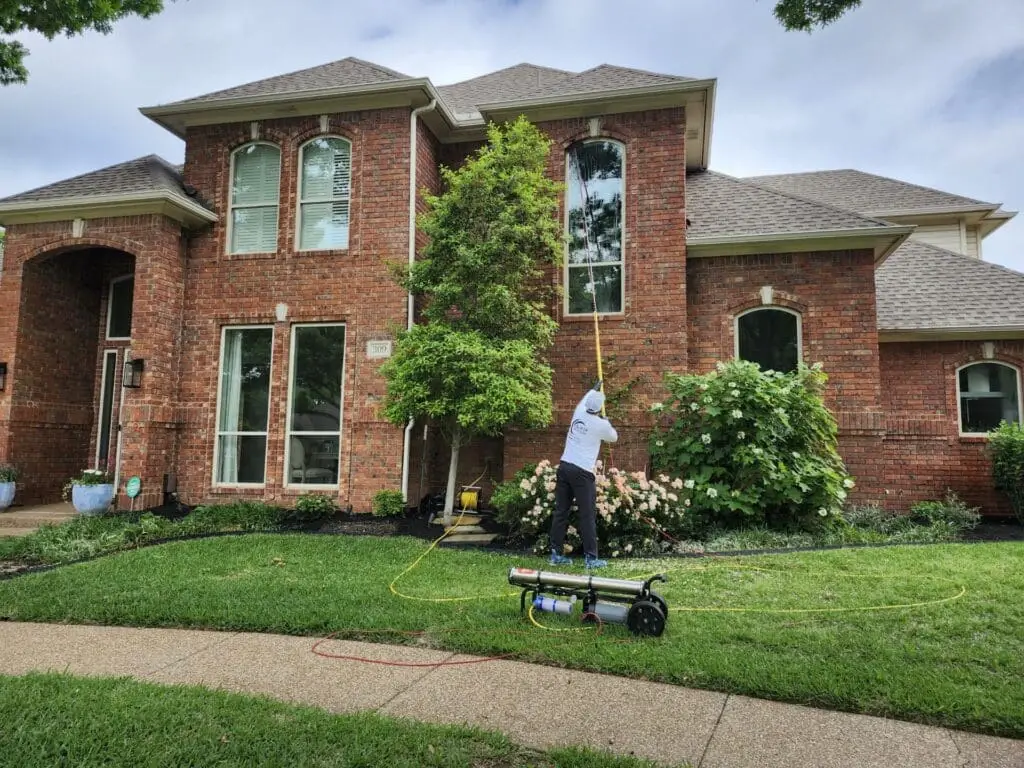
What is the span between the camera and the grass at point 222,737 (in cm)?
275

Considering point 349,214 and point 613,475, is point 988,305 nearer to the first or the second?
point 613,475

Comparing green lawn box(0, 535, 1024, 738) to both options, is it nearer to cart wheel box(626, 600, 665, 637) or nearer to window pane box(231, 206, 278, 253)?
cart wheel box(626, 600, 665, 637)

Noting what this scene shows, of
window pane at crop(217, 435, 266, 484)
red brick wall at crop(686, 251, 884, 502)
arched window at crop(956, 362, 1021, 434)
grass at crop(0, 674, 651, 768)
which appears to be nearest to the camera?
grass at crop(0, 674, 651, 768)

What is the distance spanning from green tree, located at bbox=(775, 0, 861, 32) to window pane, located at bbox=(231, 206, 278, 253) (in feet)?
26.9

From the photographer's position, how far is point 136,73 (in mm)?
12992

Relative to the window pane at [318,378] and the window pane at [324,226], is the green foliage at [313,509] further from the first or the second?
the window pane at [324,226]

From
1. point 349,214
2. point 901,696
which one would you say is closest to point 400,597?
point 901,696

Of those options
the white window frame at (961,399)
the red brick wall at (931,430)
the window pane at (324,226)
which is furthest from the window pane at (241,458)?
the white window frame at (961,399)

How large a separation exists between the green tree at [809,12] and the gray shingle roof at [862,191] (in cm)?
1075

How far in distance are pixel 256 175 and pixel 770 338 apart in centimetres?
861

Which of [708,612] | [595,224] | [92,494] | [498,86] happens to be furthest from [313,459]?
[498,86]

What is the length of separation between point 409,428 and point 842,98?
757 centimetres

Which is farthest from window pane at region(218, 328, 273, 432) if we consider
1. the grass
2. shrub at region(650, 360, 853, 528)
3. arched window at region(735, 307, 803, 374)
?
arched window at region(735, 307, 803, 374)

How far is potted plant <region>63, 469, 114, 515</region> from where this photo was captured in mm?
9375
